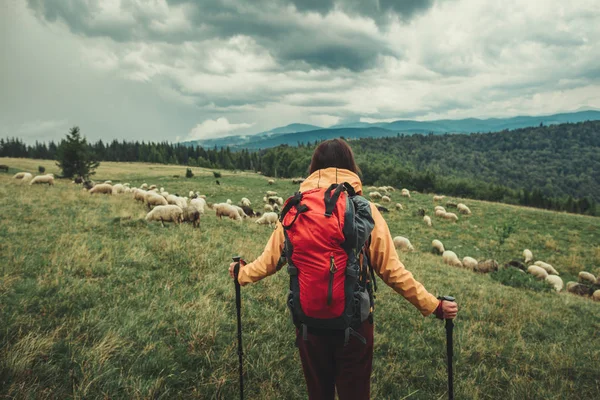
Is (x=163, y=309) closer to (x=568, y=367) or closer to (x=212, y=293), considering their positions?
(x=212, y=293)

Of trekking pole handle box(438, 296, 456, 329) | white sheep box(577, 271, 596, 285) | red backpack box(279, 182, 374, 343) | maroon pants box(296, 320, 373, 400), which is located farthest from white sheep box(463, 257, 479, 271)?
red backpack box(279, 182, 374, 343)

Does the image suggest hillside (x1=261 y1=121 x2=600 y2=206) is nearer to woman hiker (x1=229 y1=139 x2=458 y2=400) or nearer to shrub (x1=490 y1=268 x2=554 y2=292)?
shrub (x1=490 y1=268 x2=554 y2=292)

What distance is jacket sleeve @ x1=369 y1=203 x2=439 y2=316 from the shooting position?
2.55 metres

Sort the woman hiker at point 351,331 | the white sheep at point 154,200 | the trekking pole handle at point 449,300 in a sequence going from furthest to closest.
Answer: the white sheep at point 154,200
the trekking pole handle at point 449,300
the woman hiker at point 351,331

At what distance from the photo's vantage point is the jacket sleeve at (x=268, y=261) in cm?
287

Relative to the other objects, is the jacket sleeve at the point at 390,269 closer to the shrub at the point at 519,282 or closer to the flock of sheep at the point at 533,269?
the shrub at the point at 519,282

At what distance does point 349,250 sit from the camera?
7.59ft

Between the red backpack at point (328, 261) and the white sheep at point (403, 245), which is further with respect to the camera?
the white sheep at point (403, 245)

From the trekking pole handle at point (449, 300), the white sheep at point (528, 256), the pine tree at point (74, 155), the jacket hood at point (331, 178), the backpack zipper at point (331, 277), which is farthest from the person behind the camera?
the pine tree at point (74, 155)

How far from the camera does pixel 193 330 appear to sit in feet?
14.0

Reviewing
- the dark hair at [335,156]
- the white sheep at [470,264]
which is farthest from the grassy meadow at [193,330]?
the white sheep at [470,264]

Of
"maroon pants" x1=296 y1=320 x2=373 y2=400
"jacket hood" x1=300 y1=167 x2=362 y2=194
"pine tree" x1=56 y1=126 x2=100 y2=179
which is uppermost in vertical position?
"pine tree" x1=56 y1=126 x2=100 y2=179

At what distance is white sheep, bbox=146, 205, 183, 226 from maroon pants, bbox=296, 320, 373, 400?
1036 cm

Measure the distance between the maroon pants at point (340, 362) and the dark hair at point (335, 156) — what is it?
1.53 metres
